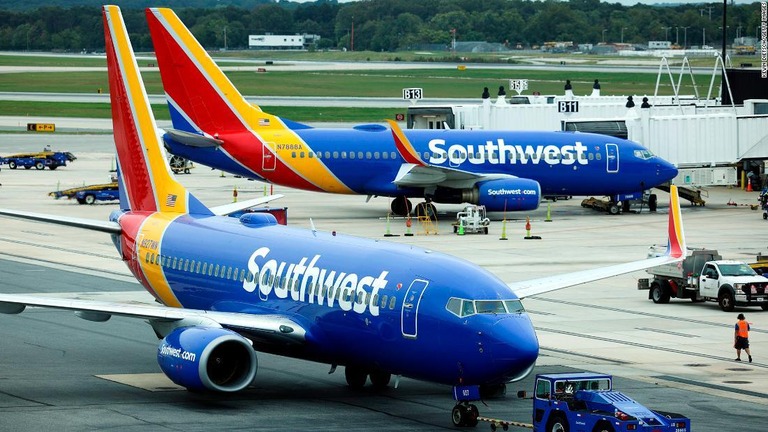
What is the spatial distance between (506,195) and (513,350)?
43763 millimetres

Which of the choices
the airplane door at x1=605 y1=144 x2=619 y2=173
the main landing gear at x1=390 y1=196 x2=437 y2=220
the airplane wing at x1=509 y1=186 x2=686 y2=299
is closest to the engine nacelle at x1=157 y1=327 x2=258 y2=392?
the airplane wing at x1=509 y1=186 x2=686 y2=299

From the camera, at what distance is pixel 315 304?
107 ft

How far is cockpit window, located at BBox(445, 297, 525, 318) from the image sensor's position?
95.8 ft

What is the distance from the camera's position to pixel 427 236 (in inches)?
2613

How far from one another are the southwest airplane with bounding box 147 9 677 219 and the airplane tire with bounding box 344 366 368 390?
37.1m

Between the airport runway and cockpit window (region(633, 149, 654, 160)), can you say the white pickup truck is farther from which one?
cockpit window (region(633, 149, 654, 160))

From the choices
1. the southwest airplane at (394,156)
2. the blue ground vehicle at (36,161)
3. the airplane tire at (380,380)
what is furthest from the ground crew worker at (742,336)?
the blue ground vehicle at (36,161)

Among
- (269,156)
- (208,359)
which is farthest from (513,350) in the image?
(269,156)

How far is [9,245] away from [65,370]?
28.9 m

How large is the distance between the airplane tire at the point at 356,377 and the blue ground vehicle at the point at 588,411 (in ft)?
15.9

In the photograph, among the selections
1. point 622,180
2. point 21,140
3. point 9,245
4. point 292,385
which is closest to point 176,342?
point 292,385

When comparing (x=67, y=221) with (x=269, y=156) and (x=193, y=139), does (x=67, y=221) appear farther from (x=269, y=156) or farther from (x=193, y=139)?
(x=269, y=156)

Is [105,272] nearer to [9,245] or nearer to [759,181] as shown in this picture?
[9,245]

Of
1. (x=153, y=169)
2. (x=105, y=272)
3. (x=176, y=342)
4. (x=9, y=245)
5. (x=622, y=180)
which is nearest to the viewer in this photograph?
(x=176, y=342)
